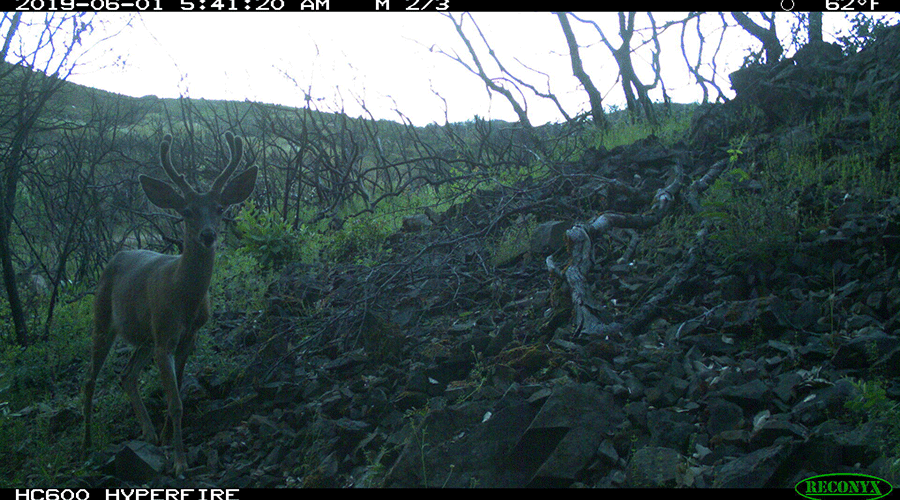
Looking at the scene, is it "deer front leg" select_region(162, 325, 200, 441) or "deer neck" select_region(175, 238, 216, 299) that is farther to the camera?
"deer front leg" select_region(162, 325, 200, 441)

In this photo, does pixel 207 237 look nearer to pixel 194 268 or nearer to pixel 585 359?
pixel 194 268

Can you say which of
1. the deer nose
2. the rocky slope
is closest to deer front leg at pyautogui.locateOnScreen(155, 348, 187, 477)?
the rocky slope

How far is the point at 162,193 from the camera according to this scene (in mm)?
5297

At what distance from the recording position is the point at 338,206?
1148 cm

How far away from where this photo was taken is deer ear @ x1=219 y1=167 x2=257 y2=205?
5367 millimetres

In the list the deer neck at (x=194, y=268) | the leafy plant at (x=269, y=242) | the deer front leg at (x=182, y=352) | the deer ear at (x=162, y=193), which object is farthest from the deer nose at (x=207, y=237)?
the leafy plant at (x=269, y=242)

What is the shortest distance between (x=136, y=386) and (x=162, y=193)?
1.59m

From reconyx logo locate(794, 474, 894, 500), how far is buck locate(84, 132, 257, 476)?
387cm

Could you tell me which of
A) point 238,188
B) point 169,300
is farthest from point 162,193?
point 169,300

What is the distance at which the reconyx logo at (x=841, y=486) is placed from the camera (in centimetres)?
295

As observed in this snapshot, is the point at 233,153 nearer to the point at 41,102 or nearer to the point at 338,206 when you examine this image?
the point at 41,102

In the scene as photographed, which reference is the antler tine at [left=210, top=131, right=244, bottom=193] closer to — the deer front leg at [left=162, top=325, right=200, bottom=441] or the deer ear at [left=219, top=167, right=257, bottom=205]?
the deer ear at [left=219, top=167, right=257, bottom=205]

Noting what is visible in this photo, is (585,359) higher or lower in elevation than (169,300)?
lower

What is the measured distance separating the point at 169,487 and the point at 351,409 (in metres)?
1.26
